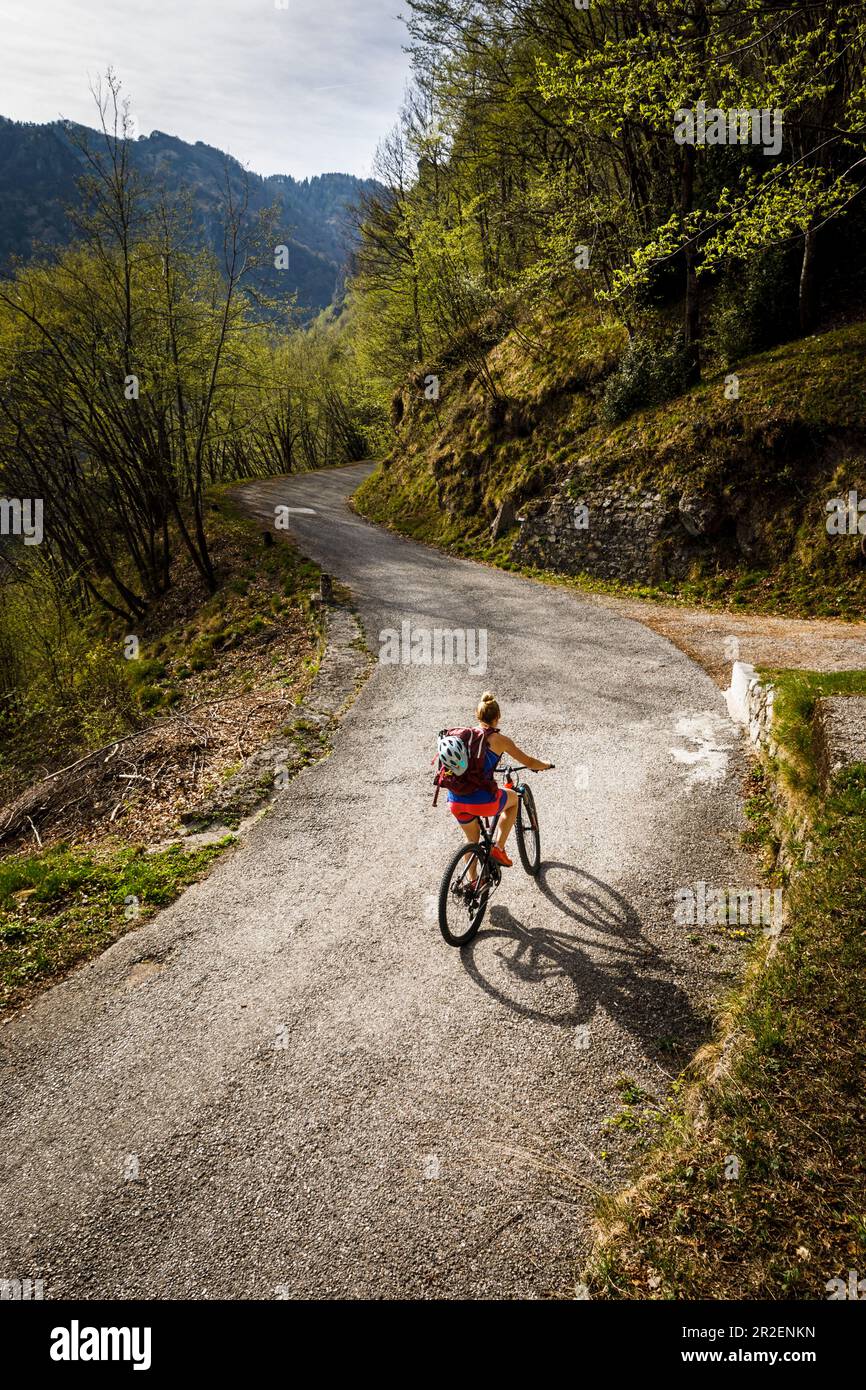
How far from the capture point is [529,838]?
7039 millimetres

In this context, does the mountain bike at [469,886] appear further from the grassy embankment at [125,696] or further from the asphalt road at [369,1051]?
the grassy embankment at [125,696]

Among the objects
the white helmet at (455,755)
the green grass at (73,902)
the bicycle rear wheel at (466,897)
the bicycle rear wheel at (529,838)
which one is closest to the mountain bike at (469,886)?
the bicycle rear wheel at (466,897)

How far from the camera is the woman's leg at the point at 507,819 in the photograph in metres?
6.24

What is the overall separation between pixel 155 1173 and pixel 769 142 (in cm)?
2333

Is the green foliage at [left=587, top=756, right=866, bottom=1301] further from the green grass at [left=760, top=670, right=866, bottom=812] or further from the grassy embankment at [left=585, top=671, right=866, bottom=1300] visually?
the green grass at [left=760, top=670, right=866, bottom=812]

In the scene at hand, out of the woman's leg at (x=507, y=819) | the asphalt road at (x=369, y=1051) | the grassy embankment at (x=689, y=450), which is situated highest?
the grassy embankment at (x=689, y=450)

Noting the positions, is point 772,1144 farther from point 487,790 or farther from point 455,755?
point 455,755

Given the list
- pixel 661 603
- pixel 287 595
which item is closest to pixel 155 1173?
pixel 661 603

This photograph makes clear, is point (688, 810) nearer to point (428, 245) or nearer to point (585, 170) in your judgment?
point (585, 170)

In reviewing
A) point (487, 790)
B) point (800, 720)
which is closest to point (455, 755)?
point (487, 790)

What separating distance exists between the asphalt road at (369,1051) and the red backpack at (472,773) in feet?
4.95

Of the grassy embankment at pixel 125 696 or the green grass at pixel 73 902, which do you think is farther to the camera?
the grassy embankment at pixel 125 696

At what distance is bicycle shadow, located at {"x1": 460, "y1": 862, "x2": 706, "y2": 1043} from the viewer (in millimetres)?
5117

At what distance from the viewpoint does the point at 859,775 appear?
6.00 meters
